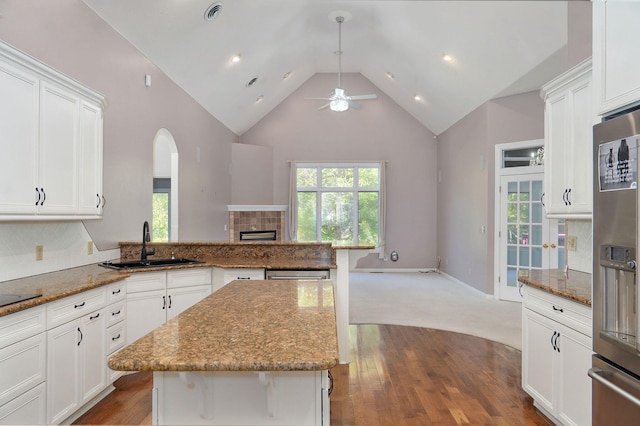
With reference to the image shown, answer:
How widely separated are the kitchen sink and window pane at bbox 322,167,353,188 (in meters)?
5.61

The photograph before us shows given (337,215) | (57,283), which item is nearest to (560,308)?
(57,283)

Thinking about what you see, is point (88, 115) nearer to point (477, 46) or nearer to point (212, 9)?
point (212, 9)

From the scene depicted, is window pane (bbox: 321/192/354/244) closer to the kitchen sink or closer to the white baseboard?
the white baseboard

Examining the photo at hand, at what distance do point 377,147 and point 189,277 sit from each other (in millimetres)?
6388

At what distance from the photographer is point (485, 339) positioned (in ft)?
13.7

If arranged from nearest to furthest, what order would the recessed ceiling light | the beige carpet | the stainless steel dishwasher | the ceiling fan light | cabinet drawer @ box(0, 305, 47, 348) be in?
cabinet drawer @ box(0, 305, 47, 348) < the stainless steel dishwasher < the beige carpet < the ceiling fan light < the recessed ceiling light

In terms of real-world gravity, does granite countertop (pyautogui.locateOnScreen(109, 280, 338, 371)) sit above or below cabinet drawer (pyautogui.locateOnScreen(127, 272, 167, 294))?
above

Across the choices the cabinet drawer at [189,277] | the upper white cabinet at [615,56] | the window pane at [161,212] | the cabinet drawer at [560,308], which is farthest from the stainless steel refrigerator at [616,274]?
the window pane at [161,212]

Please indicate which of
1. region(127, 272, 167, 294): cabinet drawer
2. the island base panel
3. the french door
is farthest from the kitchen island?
the french door

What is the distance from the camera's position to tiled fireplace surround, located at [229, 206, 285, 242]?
7.55 m

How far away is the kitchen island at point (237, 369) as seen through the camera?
1.11 meters

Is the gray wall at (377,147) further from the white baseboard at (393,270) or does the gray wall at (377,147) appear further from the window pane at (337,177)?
the window pane at (337,177)

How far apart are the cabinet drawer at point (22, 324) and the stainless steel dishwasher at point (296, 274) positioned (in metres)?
1.64

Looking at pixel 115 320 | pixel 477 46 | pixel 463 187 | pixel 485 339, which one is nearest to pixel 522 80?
pixel 477 46
